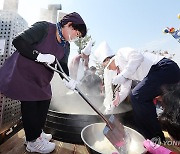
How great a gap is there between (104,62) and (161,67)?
866 mm

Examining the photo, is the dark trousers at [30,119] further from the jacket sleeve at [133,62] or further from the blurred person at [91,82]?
the blurred person at [91,82]

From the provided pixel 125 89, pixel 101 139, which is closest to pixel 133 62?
pixel 125 89

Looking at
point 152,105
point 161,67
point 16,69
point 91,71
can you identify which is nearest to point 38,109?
point 16,69

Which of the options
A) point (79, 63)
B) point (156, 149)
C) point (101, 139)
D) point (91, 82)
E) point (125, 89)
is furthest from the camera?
point (91, 82)

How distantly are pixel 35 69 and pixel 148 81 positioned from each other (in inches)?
51.4

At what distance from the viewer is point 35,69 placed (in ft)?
6.08

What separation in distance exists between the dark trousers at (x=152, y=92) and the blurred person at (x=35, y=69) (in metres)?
0.93

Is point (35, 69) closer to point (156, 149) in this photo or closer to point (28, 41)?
point (28, 41)

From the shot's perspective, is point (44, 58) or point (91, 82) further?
point (91, 82)

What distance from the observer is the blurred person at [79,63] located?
387 cm

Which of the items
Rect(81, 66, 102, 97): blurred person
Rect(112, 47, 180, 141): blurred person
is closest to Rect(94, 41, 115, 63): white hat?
Rect(112, 47, 180, 141): blurred person

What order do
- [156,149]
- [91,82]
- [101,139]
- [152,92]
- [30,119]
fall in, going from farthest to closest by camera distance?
1. [91,82]
2. [152,92]
3. [101,139]
4. [30,119]
5. [156,149]

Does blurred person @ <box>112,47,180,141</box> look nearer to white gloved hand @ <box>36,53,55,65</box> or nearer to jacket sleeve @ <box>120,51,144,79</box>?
jacket sleeve @ <box>120,51,144,79</box>

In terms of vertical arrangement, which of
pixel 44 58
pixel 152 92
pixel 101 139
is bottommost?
pixel 101 139
